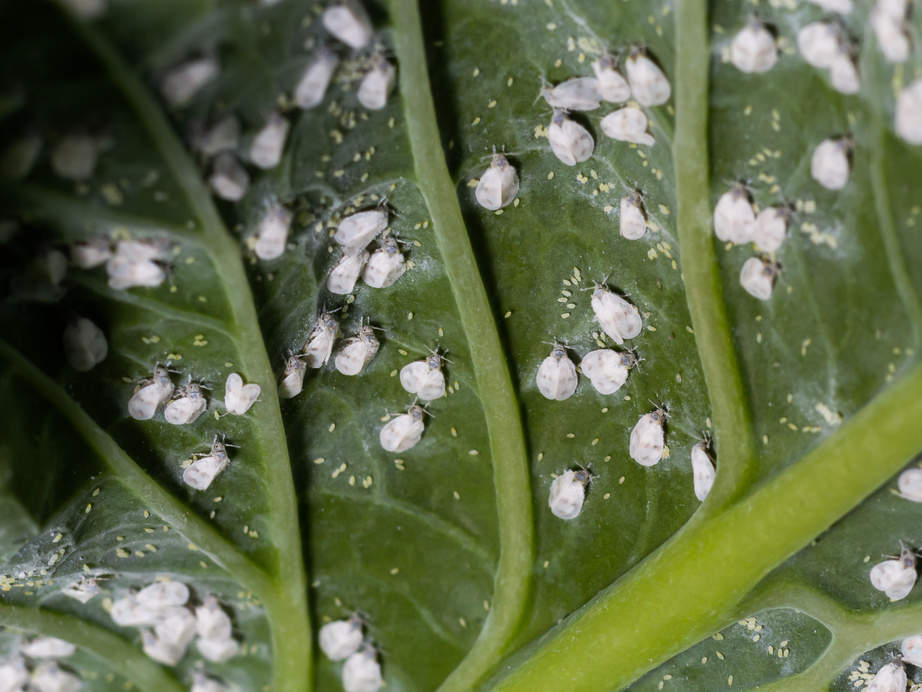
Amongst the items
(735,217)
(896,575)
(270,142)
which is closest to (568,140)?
(735,217)

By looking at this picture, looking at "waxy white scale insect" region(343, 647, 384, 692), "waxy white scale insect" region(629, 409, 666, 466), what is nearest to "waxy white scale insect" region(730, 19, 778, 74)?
"waxy white scale insect" region(629, 409, 666, 466)

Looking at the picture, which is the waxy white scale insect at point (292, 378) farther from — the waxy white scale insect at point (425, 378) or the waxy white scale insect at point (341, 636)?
the waxy white scale insect at point (341, 636)

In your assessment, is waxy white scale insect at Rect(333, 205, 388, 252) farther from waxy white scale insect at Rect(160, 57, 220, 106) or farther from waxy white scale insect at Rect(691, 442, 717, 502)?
waxy white scale insect at Rect(691, 442, 717, 502)

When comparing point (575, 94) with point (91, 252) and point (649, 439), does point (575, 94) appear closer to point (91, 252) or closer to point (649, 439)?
point (649, 439)

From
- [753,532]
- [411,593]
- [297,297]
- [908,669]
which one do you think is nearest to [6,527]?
[297,297]

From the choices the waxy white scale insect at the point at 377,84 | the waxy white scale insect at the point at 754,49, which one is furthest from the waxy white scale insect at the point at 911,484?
the waxy white scale insect at the point at 377,84
